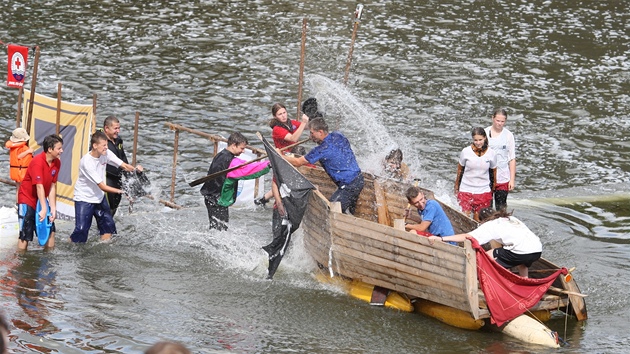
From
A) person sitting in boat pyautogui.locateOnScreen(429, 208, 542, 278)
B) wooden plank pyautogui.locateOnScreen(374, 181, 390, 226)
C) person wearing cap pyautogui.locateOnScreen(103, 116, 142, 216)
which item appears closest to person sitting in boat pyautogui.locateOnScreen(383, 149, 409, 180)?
wooden plank pyautogui.locateOnScreen(374, 181, 390, 226)

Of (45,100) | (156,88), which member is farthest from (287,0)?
(45,100)

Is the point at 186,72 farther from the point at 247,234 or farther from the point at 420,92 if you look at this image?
the point at 247,234

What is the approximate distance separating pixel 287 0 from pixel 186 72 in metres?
8.02

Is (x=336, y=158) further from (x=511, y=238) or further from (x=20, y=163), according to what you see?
(x=20, y=163)

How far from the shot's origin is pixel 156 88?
A: 915 inches

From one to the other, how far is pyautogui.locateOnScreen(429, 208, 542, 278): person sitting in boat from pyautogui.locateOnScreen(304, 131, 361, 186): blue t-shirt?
1.98 m

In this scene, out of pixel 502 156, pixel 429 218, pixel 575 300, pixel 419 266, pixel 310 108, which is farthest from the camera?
pixel 310 108

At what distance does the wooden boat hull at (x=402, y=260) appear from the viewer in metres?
10.1

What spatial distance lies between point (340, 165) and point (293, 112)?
964cm

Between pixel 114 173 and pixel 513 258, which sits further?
pixel 114 173

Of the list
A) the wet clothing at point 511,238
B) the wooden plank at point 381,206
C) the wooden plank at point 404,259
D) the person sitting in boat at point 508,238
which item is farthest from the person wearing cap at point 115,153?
the wet clothing at point 511,238

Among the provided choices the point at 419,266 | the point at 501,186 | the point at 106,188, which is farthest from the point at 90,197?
the point at 501,186

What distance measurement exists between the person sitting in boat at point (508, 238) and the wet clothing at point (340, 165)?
1.97 m

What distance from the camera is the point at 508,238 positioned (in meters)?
10.5
